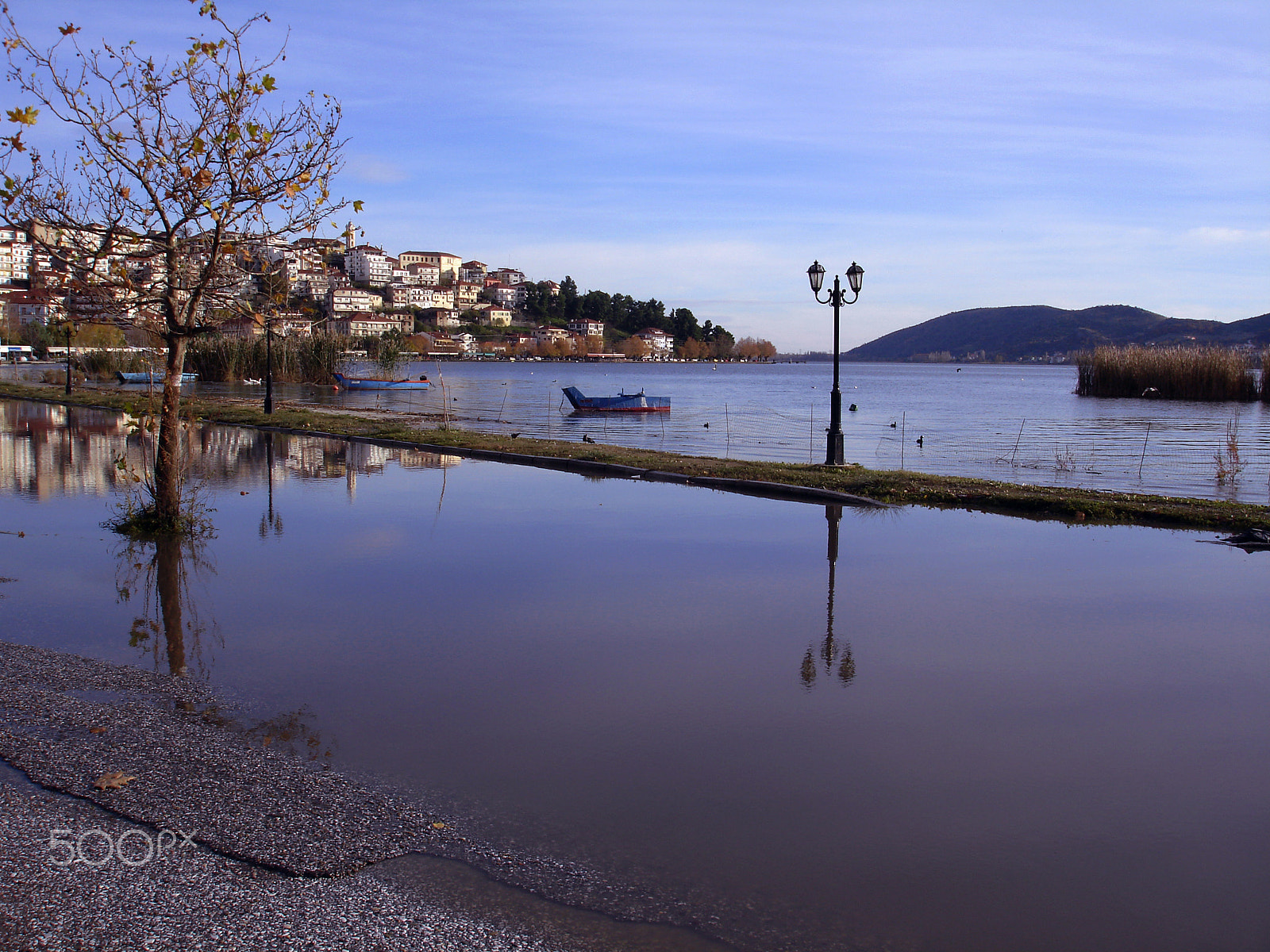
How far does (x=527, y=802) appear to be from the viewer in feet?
15.0

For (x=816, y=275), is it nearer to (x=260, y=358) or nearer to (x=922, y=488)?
(x=922, y=488)

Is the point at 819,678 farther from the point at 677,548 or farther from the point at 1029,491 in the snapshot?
the point at 1029,491

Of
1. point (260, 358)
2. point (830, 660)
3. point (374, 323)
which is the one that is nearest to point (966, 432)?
point (830, 660)

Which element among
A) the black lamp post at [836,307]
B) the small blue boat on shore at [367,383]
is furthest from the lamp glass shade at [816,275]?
the small blue boat on shore at [367,383]

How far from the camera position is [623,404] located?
49.0 meters

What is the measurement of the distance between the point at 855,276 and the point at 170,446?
12.1 m

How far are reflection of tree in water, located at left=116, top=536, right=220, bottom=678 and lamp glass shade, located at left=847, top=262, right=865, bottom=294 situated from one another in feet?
40.0

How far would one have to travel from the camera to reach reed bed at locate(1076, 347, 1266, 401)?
54.6 metres

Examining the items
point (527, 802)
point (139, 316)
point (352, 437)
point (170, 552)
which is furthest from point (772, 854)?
point (352, 437)

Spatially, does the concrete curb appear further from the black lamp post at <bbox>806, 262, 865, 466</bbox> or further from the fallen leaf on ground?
the fallen leaf on ground

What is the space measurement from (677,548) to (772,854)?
650 cm

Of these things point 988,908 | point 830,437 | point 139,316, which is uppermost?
point 139,316

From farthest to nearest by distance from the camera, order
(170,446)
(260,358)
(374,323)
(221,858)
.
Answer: (374,323), (260,358), (170,446), (221,858)

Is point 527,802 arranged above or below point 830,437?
below
